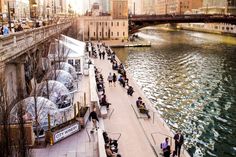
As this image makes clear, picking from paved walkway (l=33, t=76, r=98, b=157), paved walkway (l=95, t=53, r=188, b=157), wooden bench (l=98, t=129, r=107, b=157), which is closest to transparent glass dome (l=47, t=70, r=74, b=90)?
paved walkway (l=95, t=53, r=188, b=157)

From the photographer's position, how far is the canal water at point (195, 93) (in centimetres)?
2984

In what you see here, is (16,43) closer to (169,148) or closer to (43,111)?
(43,111)

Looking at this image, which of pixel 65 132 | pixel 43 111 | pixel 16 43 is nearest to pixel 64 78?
pixel 16 43

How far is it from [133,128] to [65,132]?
6970 mm

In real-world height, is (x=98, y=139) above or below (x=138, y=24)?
below

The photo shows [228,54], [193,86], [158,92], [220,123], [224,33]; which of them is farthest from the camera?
[224,33]

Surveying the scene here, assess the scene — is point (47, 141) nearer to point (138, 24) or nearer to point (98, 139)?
point (98, 139)

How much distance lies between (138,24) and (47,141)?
361 feet

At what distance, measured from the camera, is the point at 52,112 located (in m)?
22.5

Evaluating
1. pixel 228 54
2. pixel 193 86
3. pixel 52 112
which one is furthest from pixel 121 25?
pixel 52 112

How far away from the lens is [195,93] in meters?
45.7

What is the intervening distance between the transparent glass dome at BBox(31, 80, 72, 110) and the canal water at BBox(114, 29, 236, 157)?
418 inches

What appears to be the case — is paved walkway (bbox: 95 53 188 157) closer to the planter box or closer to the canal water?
the planter box

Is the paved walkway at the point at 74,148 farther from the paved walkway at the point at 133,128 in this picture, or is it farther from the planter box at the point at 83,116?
the paved walkway at the point at 133,128
